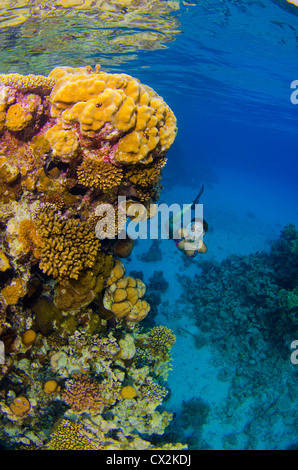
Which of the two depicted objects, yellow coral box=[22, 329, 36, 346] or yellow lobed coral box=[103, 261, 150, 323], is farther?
yellow lobed coral box=[103, 261, 150, 323]

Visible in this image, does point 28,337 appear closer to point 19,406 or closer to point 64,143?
point 19,406

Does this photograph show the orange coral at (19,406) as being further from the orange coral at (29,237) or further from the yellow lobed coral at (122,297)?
the orange coral at (29,237)

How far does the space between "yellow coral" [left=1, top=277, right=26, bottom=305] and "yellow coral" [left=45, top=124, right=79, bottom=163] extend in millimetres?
2259

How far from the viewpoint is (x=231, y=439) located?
923 centimetres

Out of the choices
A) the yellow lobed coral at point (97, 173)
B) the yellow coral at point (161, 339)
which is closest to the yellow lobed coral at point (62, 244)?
the yellow lobed coral at point (97, 173)

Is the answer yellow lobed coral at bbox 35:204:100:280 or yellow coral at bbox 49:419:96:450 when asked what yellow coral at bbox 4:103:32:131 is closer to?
yellow lobed coral at bbox 35:204:100:280

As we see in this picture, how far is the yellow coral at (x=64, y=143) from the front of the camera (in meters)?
3.88

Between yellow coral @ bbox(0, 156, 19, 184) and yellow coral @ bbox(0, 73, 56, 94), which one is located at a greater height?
yellow coral @ bbox(0, 73, 56, 94)

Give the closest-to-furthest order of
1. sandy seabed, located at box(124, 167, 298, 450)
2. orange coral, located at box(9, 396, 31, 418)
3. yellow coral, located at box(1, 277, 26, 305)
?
yellow coral, located at box(1, 277, 26, 305) → orange coral, located at box(9, 396, 31, 418) → sandy seabed, located at box(124, 167, 298, 450)

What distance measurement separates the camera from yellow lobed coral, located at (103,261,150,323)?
540 cm

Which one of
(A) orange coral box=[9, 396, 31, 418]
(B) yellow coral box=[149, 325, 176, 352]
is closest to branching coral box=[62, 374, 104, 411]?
(A) orange coral box=[9, 396, 31, 418]

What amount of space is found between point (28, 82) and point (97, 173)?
194cm

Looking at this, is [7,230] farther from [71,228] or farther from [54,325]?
[54,325]

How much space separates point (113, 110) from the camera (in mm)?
3568
